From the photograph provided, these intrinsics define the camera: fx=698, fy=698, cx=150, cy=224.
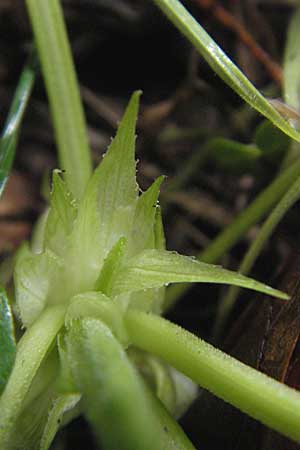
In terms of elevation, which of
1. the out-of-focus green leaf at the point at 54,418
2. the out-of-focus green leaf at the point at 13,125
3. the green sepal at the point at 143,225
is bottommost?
the out-of-focus green leaf at the point at 54,418

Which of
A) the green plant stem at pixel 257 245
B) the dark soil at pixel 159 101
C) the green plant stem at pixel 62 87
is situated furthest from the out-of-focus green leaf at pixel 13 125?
the green plant stem at pixel 257 245

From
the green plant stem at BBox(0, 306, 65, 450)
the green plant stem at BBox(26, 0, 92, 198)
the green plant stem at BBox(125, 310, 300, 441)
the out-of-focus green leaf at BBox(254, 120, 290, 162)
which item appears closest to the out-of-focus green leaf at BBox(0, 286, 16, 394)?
the green plant stem at BBox(0, 306, 65, 450)

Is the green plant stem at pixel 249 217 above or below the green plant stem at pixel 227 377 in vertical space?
above

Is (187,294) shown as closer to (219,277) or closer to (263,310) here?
(263,310)

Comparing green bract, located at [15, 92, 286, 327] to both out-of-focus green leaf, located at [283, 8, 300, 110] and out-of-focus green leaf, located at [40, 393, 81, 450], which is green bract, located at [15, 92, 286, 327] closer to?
out-of-focus green leaf, located at [40, 393, 81, 450]

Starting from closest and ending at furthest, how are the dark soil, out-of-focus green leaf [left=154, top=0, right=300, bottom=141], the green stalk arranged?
the green stalk → out-of-focus green leaf [left=154, top=0, right=300, bottom=141] → the dark soil

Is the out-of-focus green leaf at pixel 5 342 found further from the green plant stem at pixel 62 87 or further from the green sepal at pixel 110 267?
the green plant stem at pixel 62 87

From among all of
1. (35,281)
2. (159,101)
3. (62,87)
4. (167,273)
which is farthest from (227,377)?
(159,101)
